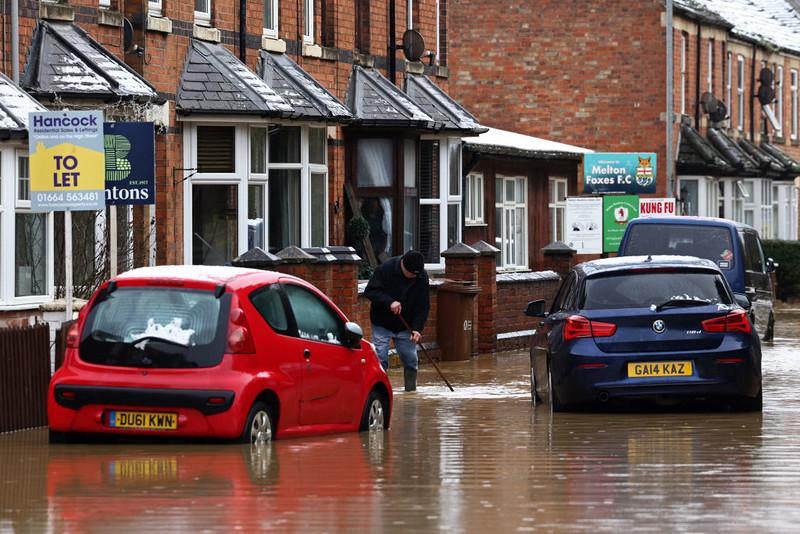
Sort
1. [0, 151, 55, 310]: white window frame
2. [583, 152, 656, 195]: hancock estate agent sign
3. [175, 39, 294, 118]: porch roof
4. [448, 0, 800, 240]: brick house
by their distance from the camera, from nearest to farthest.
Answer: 1. [0, 151, 55, 310]: white window frame
2. [175, 39, 294, 118]: porch roof
3. [583, 152, 656, 195]: hancock estate agent sign
4. [448, 0, 800, 240]: brick house

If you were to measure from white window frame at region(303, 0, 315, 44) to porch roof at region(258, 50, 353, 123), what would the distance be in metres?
1.07

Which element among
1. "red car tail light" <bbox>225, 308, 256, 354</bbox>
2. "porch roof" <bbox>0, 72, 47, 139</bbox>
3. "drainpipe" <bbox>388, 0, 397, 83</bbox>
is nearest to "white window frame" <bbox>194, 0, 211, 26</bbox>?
"porch roof" <bbox>0, 72, 47, 139</bbox>

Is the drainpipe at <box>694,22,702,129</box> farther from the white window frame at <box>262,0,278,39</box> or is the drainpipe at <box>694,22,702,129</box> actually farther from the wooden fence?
the wooden fence

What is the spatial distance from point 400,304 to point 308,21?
997 cm

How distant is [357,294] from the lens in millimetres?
21859

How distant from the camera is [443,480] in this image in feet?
34.6

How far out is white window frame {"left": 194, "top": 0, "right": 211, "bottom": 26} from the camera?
24.0 metres

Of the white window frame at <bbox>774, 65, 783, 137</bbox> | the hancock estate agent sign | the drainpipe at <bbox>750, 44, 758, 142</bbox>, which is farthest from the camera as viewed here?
the white window frame at <bbox>774, 65, 783, 137</bbox>

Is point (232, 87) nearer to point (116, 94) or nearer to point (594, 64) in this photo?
point (116, 94)

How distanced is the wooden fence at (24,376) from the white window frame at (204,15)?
32.7 ft

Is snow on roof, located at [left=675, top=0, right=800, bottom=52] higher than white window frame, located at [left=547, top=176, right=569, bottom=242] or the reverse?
higher

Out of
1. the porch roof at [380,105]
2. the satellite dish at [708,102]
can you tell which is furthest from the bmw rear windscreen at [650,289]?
the satellite dish at [708,102]

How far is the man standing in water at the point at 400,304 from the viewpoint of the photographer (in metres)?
18.6

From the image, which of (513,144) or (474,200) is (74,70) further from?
(513,144)
